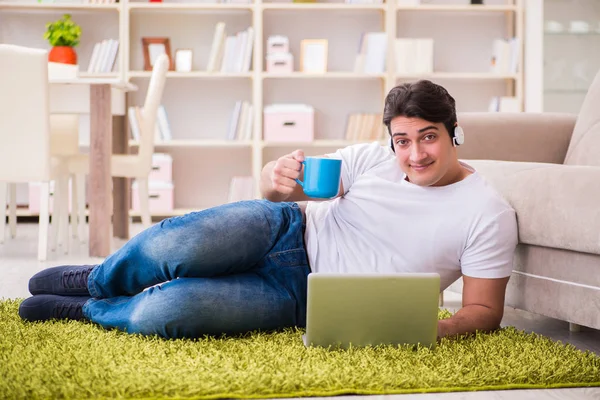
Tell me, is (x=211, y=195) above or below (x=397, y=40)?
below

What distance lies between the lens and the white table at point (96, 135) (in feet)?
10.8

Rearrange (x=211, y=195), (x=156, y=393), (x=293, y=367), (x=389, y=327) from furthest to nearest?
1. (x=211, y=195)
2. (x=389, y=327)
3. (x=293, y=367)
4. (x=156, y=393)

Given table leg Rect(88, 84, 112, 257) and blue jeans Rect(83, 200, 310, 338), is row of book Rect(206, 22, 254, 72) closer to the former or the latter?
table leg Rect(88, 84, 112, 257)

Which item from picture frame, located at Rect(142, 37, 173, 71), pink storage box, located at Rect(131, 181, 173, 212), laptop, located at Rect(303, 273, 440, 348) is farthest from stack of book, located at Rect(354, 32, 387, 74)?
laptop, located at Rect(303, 273, 440, 348)

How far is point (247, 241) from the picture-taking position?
1.61m

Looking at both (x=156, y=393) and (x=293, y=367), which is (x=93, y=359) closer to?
(x=156, y=393)

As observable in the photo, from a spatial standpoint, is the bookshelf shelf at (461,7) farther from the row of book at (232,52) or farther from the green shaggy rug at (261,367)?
the green shaggy rug at (261,367)

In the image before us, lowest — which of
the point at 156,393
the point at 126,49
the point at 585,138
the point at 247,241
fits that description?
the point at 156,393

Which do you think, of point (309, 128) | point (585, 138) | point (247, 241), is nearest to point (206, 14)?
point (309, 128)

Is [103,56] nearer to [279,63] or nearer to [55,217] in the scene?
[279,63]

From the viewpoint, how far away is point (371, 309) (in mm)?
1446

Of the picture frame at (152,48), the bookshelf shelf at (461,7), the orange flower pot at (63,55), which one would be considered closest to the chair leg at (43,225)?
the orange flower pot at (63,55)

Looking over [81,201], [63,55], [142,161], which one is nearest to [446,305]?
[142,161]

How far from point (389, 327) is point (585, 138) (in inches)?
44.8
